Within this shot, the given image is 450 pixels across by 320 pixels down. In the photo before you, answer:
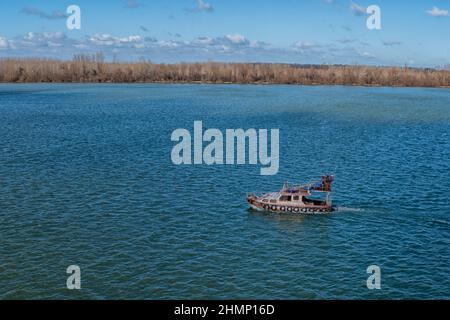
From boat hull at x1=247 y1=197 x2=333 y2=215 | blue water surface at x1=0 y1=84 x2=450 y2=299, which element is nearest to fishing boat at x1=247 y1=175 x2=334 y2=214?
boat hull at x1=247 y1=197 x2=333 y2=215

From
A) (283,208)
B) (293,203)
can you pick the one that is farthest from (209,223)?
(293,203)

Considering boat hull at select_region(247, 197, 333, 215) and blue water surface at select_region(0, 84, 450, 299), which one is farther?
boat hull at select_region(247, 197, 333, 215)

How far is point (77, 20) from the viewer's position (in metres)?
62.1

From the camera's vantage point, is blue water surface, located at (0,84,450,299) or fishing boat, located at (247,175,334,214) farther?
fishing boat, located at (247,175,334,214)

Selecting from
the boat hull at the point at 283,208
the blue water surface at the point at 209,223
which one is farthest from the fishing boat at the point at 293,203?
the blue water surface at the point at 209,223

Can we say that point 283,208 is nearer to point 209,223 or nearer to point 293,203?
point 293,203

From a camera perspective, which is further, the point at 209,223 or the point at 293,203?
the point at 293,203

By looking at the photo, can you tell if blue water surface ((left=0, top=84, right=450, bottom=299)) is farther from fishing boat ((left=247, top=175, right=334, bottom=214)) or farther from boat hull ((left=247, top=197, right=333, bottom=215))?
fishing boat ((left=247, top=175, right=334, bottom=214))

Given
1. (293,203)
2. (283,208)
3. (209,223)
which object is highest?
(293,203)

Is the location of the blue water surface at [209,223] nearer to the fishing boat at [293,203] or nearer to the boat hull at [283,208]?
the boat hull at [283,208]

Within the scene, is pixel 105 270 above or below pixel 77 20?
below
